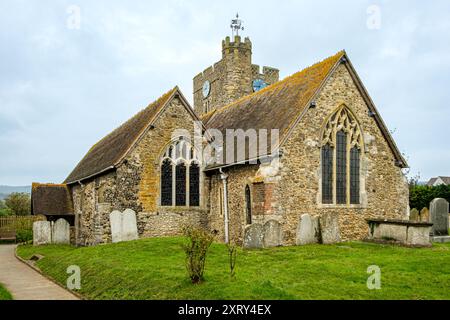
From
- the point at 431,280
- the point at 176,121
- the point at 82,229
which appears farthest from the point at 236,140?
the point at 431,280

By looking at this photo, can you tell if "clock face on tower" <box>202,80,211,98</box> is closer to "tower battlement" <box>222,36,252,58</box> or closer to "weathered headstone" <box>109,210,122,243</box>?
"tower battlement" <box>222,36,252,58</box>

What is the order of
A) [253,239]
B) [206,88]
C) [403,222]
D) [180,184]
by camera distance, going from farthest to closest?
[206,88]
[180,184]
[403,222]
[253,239]

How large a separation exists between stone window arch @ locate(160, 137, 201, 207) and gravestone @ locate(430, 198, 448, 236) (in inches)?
419

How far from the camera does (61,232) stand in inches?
1040

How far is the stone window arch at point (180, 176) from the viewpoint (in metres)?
22.4

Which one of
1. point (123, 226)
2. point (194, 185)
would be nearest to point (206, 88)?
point (194, 185)

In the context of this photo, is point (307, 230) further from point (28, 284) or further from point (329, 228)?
point (28, 284)

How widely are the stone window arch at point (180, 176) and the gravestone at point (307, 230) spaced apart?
247 inches

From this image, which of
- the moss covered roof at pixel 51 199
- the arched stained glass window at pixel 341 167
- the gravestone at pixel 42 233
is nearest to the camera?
the arched stained glass window at pixel 341 167

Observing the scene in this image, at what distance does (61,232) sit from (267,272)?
1732 cm

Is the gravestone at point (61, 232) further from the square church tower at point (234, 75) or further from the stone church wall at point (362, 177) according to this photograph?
the square church tower at point (234, 75)

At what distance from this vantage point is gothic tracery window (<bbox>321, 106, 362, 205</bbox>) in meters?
20.3

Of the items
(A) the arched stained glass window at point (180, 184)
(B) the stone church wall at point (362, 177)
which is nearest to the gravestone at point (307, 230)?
(B) the stone church wall at point (362, 177)
